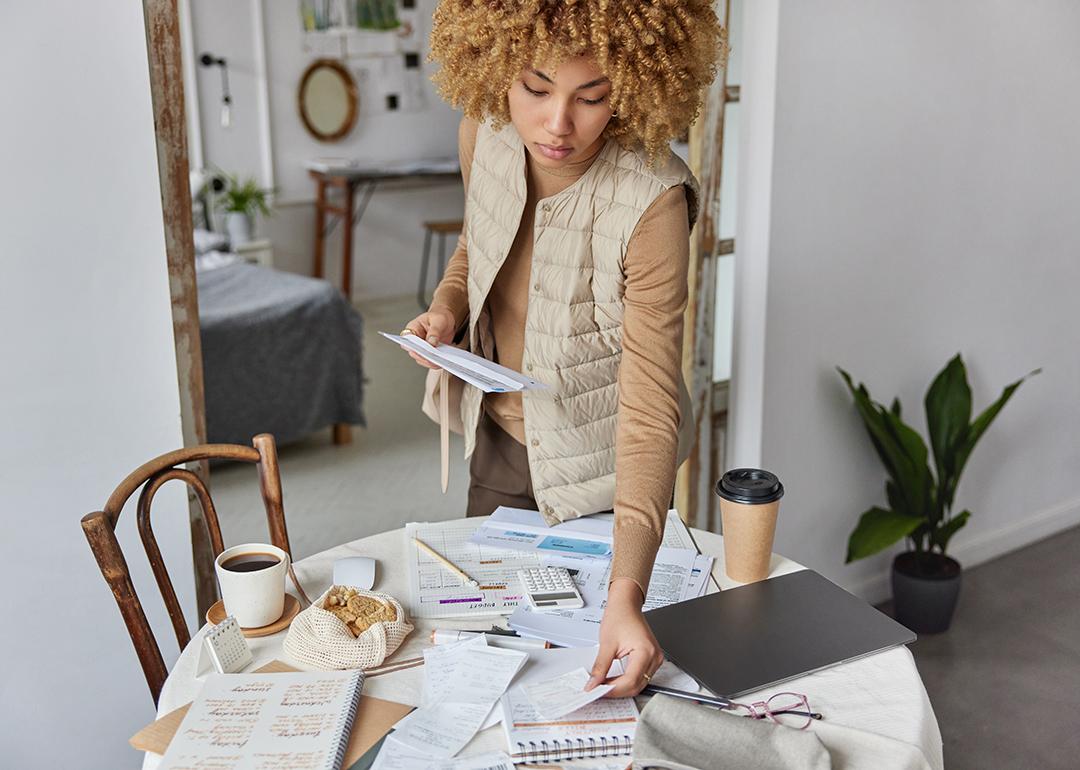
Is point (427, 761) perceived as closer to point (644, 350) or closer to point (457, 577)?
point (457, 577)

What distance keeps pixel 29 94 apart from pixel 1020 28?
8.36ft

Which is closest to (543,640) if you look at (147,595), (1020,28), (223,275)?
(147,595)

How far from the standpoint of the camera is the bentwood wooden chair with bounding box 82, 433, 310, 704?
1421mm

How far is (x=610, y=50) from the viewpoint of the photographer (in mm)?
1333

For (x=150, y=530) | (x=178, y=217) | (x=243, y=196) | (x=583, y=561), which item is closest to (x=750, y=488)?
(x=583, y=561)

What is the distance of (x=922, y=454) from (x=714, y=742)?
6.18 feet

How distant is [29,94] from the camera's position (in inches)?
67.4

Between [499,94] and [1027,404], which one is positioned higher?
[499,94]

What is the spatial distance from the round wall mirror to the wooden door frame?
415cm

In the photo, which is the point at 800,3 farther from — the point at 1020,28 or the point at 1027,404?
the point at 1027,404

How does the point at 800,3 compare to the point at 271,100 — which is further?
the point at 271,100

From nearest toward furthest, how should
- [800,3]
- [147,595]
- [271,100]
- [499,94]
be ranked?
[499,94], [147,595], [800,3], [271,100]

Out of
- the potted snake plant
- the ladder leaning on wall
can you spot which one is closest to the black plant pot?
the potted snake plant

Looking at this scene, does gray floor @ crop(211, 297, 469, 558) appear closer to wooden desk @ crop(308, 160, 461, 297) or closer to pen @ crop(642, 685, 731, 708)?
wooden desk @ crop(308, 160, 461, 297)
